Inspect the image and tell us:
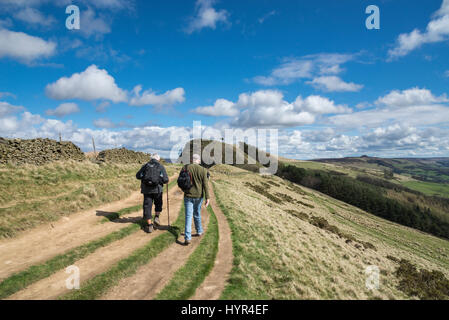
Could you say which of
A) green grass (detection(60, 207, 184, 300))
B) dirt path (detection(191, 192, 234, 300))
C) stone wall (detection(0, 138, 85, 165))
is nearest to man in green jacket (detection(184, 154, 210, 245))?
green grass (detection(60, 207, 184, 300))

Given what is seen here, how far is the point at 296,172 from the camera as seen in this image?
4847 inches

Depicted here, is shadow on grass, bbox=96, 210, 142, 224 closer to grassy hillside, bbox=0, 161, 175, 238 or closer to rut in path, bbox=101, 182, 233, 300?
grassy hillside, bbox=0, 161, 175, 238

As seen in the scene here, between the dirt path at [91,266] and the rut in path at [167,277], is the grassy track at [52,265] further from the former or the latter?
the rut in path at [167,277]

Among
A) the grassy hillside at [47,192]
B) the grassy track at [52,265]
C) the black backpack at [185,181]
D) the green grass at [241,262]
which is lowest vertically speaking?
the green grass at [241,262]

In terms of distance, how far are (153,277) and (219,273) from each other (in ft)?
7.18

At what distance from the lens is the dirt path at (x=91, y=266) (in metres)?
6.54

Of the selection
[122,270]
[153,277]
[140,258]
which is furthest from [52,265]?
[153,277]

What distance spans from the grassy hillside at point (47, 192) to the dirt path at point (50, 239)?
0.74 metres

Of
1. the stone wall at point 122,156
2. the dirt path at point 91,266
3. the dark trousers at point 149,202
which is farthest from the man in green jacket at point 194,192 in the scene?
the stone wall at point 122,156

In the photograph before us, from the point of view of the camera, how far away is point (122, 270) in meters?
7.67

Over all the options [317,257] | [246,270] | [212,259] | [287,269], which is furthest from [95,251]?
[317,257]

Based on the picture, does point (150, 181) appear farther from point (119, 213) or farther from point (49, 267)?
point (119, 213)

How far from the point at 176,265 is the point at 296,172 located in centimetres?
12202

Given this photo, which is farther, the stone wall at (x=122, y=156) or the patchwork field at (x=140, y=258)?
the stone wall at (x=122, y=156)
